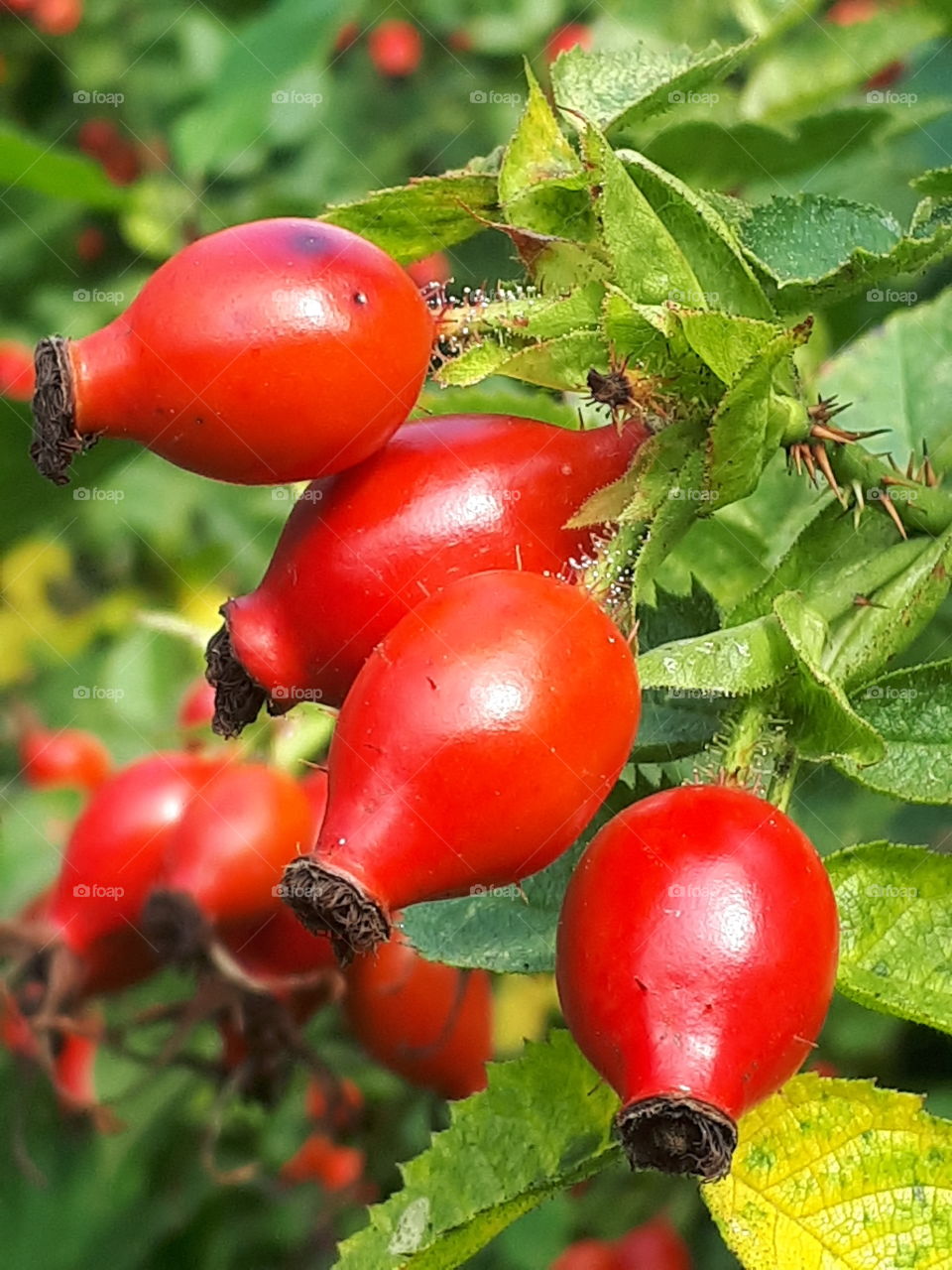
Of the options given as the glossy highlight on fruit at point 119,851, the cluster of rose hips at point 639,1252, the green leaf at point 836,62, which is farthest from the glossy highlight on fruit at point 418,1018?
the green leaf at point 836,62

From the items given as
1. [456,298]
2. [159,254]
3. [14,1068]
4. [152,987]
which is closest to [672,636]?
[456,298]

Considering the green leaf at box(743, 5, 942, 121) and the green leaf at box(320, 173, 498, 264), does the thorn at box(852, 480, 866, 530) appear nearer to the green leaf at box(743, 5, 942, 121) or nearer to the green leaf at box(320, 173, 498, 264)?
the green leaf at box(320, 173, 498, 264)

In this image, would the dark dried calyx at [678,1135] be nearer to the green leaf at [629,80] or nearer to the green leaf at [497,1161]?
the green leaf at [497,1161]

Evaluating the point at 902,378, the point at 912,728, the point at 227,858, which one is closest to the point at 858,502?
the point at 912,728

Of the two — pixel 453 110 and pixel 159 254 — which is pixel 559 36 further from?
pixel 159 254

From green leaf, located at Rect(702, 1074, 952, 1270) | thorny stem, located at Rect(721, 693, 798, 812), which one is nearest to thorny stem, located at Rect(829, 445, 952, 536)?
thorny stem, located at Rect(721, 693, 798, 812)

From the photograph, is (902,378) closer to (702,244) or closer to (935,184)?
(935,184)
